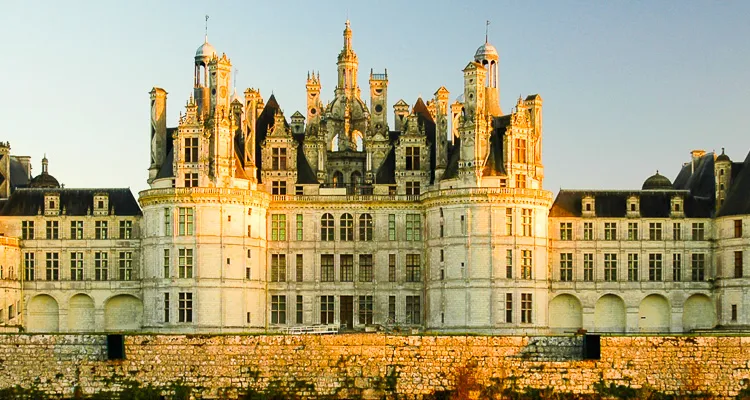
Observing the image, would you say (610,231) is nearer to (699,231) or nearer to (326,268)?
(699,231)

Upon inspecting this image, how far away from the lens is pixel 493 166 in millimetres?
83500

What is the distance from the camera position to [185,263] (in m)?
82.8

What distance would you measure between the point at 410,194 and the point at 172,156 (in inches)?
519

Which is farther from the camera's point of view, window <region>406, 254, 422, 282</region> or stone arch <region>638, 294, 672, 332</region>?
stone arch <region>638, 294, 672, 332</region>

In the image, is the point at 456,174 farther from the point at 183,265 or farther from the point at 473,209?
the point at 183,265

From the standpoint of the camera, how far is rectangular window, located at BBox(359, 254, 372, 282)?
88.4 m

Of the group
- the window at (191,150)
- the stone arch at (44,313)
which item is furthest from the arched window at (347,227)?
the stone arch at (44,313)

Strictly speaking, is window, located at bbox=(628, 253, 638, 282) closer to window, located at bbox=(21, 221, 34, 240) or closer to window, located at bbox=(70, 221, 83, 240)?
window, located at bbox=(70, 221, 83, 240)

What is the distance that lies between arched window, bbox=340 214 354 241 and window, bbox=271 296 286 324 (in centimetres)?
474

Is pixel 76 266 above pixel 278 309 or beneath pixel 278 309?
above

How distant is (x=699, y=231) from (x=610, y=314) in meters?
6.68

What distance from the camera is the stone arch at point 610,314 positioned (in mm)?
88188

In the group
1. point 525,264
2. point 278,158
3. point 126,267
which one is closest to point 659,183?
point 525,264

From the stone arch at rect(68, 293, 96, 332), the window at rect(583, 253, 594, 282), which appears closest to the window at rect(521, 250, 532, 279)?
the window at rect(583, 253, 594, 282)
